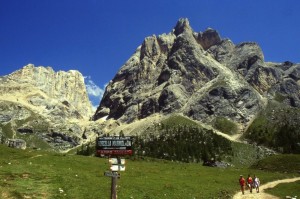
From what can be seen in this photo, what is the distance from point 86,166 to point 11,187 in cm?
2960

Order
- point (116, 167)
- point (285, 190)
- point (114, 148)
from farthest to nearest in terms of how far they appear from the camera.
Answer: point (285, 190) < point (116, 167) < point (114, 148)

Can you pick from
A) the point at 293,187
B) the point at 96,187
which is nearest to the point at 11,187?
the point at 96,187

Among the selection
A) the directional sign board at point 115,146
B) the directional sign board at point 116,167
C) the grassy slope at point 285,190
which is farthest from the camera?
the grassy slope at point 285,190

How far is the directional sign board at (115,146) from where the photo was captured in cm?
2834

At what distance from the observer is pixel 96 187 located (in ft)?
151

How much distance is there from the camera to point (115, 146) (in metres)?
28.5

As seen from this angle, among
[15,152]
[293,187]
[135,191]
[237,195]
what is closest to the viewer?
[135,191]

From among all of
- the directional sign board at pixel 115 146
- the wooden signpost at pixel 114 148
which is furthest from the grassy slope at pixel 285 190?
the directional sign board at pixel 115 146

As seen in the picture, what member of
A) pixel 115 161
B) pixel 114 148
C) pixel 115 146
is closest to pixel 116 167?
pixel 115 161


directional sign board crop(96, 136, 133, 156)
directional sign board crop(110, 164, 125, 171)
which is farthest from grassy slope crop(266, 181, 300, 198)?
directional sign board crop(96, 136, 133, 156)

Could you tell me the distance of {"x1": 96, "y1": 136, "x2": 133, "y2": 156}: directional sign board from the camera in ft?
93.0

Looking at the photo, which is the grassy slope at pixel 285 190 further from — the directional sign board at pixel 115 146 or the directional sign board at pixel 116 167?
the directional sign board at pixel 115 146

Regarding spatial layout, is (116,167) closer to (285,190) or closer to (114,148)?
(114,148)

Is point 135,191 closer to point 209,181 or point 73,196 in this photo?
point 73,196
